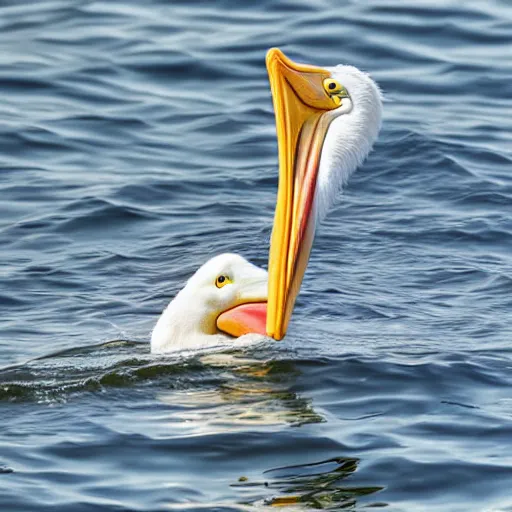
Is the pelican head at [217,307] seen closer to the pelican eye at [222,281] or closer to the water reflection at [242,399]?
the pelican eye at [222,281]

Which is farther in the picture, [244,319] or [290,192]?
[244,319]

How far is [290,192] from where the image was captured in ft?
24.0

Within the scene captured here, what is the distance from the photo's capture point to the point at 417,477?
6188 millimetres

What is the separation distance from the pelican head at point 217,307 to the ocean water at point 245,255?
0.59 ft

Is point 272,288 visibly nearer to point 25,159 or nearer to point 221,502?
point 221,502

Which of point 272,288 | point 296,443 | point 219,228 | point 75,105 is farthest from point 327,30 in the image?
point 296,443

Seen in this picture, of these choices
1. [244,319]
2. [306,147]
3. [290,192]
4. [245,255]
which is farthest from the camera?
[245,255]

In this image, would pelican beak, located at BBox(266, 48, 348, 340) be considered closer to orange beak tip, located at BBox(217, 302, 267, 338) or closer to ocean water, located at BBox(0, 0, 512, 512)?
ocean water, located at BBox(0, 0, 512, 512)

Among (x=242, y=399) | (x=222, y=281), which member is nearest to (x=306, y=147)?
(x=222, y=281)

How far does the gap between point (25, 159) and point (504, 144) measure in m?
3.90

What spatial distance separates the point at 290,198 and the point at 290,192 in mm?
29

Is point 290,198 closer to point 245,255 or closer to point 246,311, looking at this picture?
point 246,311

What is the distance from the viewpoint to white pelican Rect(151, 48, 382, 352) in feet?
24.1

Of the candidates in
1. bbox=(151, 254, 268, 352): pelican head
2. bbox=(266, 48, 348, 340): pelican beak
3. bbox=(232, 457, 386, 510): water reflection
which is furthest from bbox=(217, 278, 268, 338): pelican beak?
bbox=(232, 457, 386, 510): water reflection
